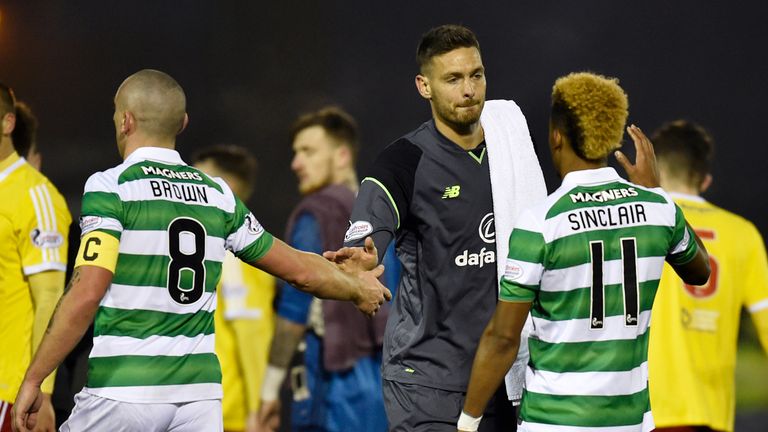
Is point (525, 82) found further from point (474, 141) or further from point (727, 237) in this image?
point (474, 141)

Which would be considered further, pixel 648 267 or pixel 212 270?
pixel 212 270

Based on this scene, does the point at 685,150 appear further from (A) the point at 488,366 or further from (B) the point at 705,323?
(A) the point at 488,366

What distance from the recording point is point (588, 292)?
136 inches

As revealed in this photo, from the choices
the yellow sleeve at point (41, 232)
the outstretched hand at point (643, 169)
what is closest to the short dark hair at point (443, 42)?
the outstretched hand at point (643, 169)

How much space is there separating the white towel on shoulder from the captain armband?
4.19 ft

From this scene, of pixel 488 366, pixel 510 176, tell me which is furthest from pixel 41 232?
pixel 488 366

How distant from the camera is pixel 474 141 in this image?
412cm

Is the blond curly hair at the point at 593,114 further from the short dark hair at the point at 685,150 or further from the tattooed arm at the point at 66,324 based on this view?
the short dark hair at the point at 685,150

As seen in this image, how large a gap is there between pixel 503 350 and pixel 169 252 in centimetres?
110

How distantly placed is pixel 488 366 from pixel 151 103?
1.42m

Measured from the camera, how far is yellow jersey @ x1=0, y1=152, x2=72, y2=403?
4922 millimetres

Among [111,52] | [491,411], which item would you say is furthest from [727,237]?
[111,52]

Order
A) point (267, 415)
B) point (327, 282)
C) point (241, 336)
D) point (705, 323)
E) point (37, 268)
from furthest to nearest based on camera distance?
1. point (241, 336)
2. point (267, 415)
3. point (705, 323)
4. point (37, 268)
5. point (327, 282)

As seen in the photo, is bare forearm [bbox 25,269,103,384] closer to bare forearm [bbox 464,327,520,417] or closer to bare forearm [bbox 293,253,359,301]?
bare forearm [bbox 293,253,359,301]
